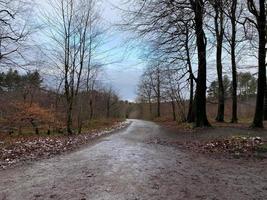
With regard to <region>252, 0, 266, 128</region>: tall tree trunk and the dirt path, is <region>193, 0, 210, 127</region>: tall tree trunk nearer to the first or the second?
<region>252, 0, 266, 128</region>: tall tree trunk

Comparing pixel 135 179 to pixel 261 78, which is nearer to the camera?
pixel 135 179

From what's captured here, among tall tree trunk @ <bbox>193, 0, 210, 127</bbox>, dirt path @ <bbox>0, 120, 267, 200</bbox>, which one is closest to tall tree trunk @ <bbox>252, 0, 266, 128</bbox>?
tall tree trunk @ <bbox>193, 0, 210, 127</bbox>

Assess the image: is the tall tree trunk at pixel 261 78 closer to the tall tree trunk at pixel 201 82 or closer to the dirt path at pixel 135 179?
the tall tree trunk at pixel 201 82

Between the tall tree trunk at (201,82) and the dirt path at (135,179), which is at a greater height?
the tall tree trunk at (201,82)

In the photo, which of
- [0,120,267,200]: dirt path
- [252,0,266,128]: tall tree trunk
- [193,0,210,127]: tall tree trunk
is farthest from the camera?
[193,0,210,127]: tall tree trunk

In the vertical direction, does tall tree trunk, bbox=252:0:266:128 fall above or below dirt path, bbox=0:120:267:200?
above

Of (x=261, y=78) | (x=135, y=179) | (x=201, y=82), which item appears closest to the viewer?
(x=135, y=179)

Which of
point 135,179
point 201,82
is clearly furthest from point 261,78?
point 135,179

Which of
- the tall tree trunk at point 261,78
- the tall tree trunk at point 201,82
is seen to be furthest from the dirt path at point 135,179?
the tall tree trunk at point 201,82

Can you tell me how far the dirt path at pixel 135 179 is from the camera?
6.95 m

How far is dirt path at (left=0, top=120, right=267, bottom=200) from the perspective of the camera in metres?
6.95

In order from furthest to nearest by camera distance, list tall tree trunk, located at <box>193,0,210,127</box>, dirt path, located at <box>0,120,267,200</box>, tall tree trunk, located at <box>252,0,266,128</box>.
A: tall tree trunk, located at <box>193,0,210,127</box>, tall tree trunk, located at <box>252,0,266,128</box>, dirt path, located at <box>0,120,267,200</box>

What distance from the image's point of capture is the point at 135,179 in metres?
8.13

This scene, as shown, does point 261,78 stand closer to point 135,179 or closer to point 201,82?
point 201,82
